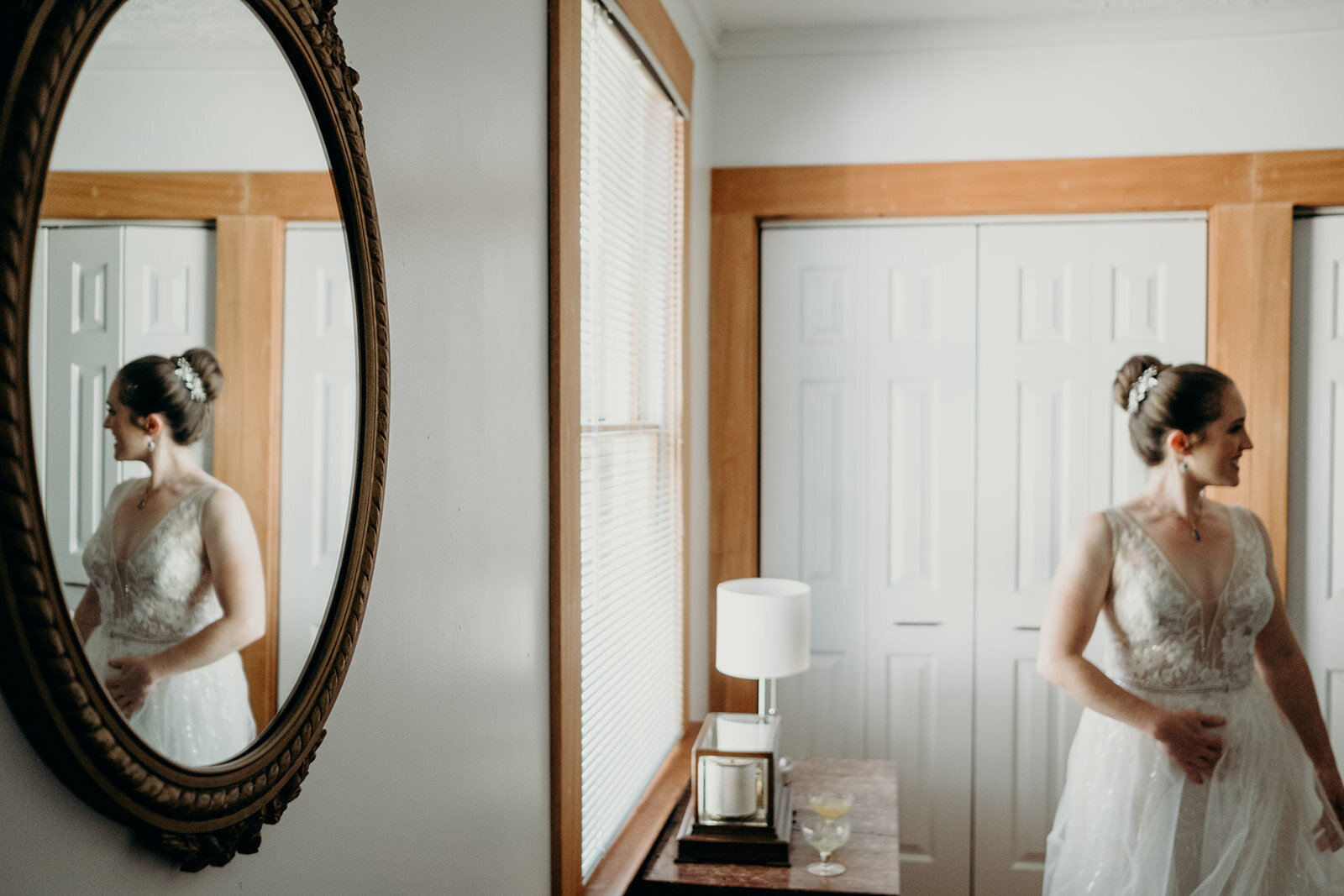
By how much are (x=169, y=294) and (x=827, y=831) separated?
172cm

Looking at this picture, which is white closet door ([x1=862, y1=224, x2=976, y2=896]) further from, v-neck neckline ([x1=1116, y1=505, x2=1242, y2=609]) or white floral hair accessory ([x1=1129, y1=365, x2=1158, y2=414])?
v-neck neckline ([x1=1116, y1=505, x2=1242, y2=609])

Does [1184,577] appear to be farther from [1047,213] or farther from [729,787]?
[1047,213]

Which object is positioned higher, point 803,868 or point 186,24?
point 186,24

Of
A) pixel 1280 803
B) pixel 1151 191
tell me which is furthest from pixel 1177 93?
pixel 1280 803

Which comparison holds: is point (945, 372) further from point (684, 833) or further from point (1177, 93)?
point (684, 833)

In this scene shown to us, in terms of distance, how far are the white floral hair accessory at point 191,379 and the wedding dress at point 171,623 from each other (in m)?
0.06

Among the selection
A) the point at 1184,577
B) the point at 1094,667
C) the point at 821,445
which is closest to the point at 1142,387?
the point at 1184,577

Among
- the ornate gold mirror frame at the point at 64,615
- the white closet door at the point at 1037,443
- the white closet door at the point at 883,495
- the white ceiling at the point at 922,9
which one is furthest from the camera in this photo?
the white closet door at the point at 883,495

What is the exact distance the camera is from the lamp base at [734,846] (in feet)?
6.72

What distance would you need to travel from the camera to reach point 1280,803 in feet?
7.42

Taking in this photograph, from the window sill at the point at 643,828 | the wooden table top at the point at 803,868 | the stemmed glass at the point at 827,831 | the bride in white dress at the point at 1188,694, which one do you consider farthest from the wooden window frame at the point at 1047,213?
the stemmed glass at the point at 827,831

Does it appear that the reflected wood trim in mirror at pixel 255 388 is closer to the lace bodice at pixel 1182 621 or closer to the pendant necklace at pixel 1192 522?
the lace bodice at pixel 1182 621

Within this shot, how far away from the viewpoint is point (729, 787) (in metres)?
2.07

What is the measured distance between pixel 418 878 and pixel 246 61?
0.91 m
